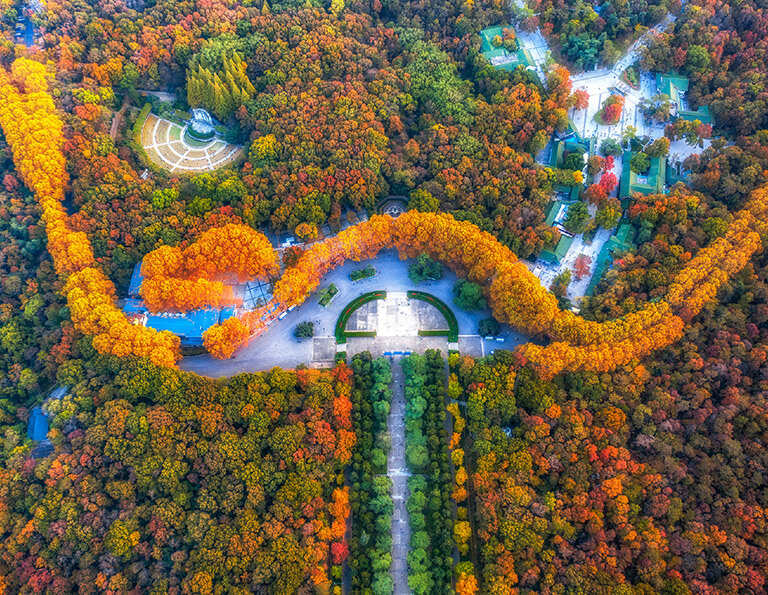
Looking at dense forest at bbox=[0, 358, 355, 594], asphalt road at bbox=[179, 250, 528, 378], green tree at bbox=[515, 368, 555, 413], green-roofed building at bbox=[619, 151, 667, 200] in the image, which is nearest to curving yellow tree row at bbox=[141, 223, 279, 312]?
asphalt road at bbox=[179, 250, 528, 378]

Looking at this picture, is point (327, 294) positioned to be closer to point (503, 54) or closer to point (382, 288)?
point (382, 288)

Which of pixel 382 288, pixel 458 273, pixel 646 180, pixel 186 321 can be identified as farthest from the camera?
pixel 646 180

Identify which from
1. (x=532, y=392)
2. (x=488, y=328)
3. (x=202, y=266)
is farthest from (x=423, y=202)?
(x=202, y=266)

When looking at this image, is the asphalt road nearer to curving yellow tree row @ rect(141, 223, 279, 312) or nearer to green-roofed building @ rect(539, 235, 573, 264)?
curving yellow tree row @ rect(141, 223, 279, 312)

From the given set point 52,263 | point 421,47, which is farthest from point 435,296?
point 52,263

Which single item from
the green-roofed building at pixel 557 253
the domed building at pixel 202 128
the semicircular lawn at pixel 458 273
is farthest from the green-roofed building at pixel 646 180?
the domed building at pixel 202 128
